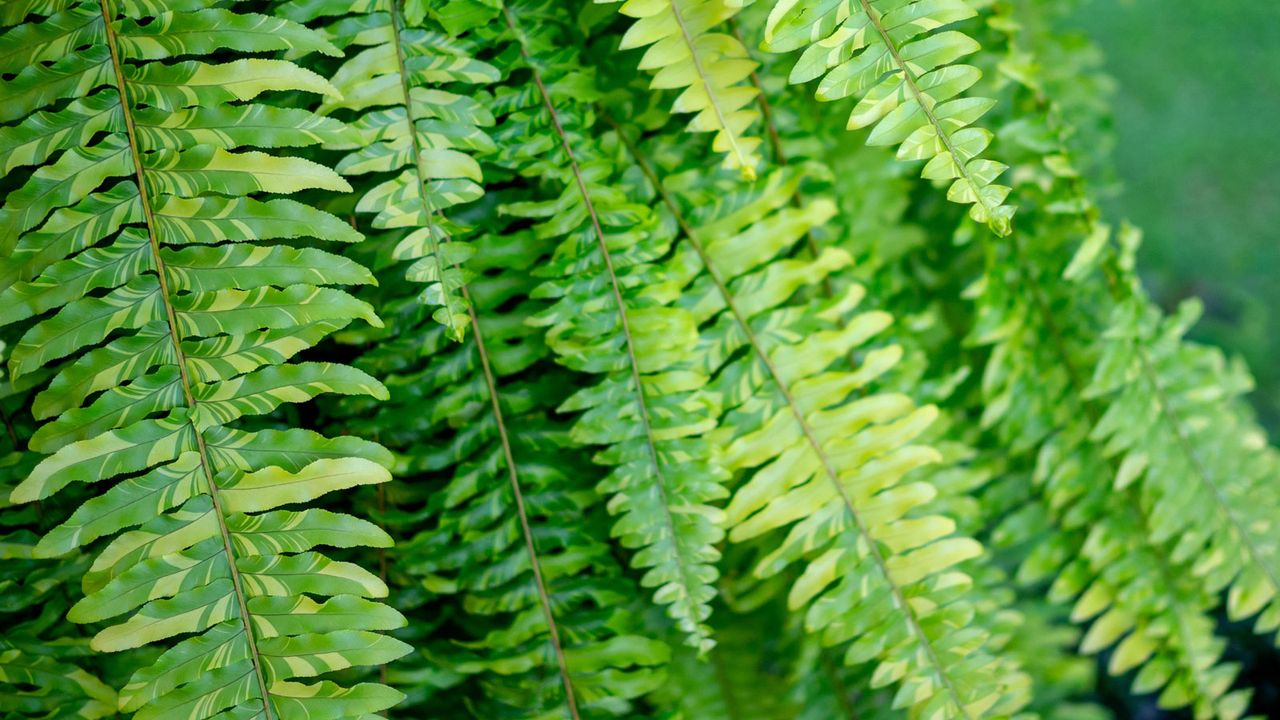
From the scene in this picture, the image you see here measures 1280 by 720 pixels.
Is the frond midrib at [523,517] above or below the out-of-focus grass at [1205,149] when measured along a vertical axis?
below

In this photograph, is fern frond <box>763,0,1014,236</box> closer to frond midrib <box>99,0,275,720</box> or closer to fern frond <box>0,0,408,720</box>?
fern frond <box>0,0,408,720</box>

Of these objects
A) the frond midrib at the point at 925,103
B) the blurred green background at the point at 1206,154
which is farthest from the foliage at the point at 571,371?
the blurred green background at the point at 1206,154

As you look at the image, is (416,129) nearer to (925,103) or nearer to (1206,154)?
(925,103)

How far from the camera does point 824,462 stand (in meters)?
0.91

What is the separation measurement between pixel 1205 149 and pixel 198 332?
264cm

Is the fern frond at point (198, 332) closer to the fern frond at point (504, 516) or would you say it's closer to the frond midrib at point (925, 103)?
the fern frond at point (504, 516)

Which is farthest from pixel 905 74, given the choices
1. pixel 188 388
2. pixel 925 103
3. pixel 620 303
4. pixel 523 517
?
pixel 188 388

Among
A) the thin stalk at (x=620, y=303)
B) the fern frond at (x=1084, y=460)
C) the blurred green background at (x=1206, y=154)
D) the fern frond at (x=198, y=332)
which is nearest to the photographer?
the fern frond at (x=198, y=332)

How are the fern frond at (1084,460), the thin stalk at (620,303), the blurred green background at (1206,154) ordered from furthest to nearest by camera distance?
1. the blurred green background at (1206,154)
2. the fern frond at (1084,460)
3. the thin stalk at (620,303)

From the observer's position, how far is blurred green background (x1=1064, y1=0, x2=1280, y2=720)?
2285 millimetres

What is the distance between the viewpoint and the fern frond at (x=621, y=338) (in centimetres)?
83

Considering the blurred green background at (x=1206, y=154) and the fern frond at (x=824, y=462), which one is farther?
the blurred green background at (x=1206, y=154)

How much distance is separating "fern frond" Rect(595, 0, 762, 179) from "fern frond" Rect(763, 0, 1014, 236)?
0.08 metres

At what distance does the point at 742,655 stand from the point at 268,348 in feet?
2.50
